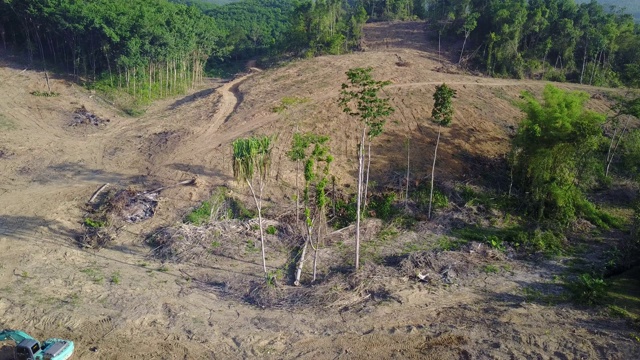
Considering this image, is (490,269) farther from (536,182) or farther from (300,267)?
(300,267)

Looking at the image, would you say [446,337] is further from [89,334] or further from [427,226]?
[89,334]

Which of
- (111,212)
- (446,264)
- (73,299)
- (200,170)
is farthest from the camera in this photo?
(200,170)

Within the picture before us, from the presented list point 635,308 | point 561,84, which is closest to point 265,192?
point 635,308

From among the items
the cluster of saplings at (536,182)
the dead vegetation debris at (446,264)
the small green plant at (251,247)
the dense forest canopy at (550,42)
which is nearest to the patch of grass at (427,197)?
the cluster of saplings at (536,182)

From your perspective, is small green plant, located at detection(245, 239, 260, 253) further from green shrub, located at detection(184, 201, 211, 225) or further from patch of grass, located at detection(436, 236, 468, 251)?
patch of grass, located at detection(436, 236, 468, 251)

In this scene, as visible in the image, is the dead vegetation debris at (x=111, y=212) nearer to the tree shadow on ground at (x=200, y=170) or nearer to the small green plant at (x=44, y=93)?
the tree shadow on ground at (x=200, y=170)

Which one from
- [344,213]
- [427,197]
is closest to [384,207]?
[344,213]
